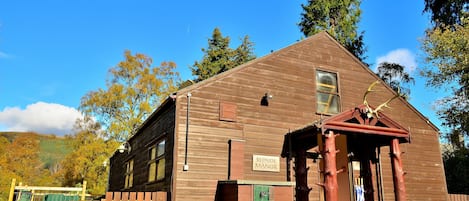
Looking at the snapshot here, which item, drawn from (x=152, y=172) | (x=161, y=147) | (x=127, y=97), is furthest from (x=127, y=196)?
(x=127, y=97)

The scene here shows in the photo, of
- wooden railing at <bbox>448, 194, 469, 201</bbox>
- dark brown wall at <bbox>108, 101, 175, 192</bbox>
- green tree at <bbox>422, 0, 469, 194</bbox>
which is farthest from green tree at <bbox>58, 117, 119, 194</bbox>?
wooden railing at <bbox>448, 194, 469, 201</bbox>

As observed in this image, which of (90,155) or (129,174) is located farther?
(90,155)

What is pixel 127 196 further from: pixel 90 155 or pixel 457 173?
pixel 90 155

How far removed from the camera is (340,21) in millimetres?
27688

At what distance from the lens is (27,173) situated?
33.1 m

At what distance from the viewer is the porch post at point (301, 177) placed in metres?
9.84

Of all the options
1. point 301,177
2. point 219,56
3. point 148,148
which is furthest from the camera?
point 219,56

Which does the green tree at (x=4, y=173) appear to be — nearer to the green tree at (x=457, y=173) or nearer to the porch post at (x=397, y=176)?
the porch post at (x=397, y=176)

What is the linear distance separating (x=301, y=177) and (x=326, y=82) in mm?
3361

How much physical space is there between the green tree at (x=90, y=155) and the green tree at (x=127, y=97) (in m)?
0.79

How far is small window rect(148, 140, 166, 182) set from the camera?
407 inches

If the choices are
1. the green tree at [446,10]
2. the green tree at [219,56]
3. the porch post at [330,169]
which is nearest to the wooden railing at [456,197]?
the porch post at [330,169]

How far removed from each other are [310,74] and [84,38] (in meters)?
10.5

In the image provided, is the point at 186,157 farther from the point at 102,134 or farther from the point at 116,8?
the point at 102,134
